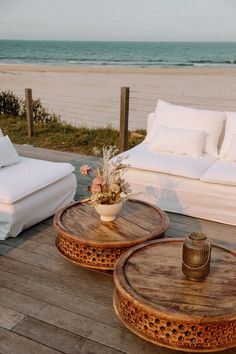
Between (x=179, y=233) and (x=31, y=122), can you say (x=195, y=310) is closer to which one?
(x=179, y=233)

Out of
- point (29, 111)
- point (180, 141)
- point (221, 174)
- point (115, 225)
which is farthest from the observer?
point (29, 111)

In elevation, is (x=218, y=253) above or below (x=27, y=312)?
above

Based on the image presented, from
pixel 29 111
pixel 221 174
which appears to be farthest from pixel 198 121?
pixel 29 111

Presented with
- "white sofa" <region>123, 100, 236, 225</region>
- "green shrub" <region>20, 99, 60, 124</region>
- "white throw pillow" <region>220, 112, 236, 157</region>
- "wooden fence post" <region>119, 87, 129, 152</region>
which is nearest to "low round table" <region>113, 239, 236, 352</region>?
"white sofa" <region>123, 100, 236, 225</region>

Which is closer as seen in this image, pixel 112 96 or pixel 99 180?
pixel 99 180

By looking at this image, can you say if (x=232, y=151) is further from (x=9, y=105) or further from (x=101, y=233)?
(x=9, y=105)

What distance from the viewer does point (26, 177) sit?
3.37 m

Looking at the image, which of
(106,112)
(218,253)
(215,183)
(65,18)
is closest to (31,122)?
(106,112)

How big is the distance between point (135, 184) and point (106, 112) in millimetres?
5341

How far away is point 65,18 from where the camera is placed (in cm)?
Result: 3606

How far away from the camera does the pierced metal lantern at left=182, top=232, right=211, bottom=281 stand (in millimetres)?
1914

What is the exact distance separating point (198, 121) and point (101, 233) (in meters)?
2.11

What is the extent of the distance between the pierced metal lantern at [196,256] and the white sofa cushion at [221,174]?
155 cm

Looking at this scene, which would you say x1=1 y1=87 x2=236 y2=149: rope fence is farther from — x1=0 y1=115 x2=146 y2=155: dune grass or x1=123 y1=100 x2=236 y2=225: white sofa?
x1=123 y1=100 x2=236 y2=225: white sofa
